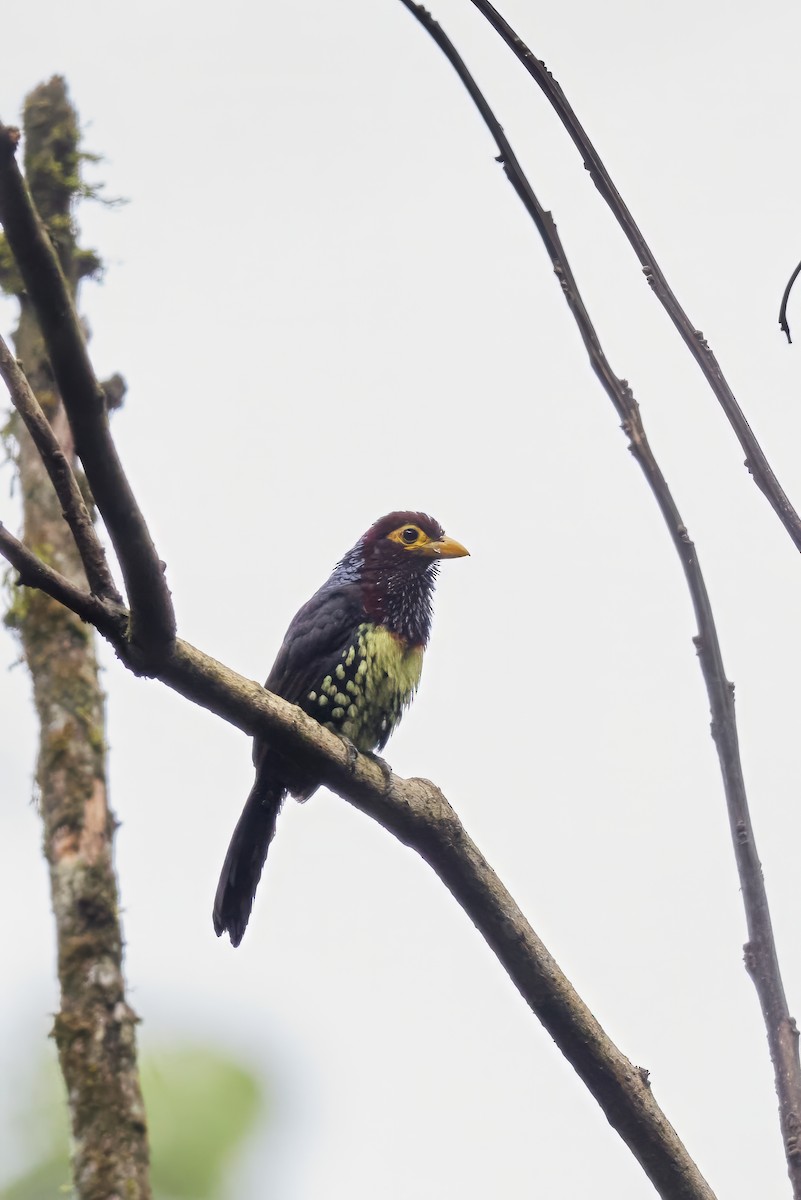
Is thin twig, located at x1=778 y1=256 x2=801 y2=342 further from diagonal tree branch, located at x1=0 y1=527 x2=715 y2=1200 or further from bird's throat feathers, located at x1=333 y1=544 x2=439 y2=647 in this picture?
bird's throat feathers, located at x1=333 y1=544 x2=439 y2=647

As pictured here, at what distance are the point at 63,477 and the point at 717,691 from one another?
58.6 inches

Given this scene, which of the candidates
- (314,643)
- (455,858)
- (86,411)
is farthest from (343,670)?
(86,411)

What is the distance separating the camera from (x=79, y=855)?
16.7 feet

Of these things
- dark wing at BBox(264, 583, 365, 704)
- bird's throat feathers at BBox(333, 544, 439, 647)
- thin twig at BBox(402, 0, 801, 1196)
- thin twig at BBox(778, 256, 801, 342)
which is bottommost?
thin twig at BBox(402, 0, 801, 1196)

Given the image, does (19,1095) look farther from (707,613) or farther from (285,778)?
(707,613)

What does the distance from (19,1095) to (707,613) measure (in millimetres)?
7848

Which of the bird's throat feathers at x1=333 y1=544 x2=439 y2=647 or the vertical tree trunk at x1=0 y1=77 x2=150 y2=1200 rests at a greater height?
the bird's throat feathers at x1=333 y1=544 x2=439 y2=647

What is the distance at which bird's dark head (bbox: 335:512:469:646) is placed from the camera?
228 inches

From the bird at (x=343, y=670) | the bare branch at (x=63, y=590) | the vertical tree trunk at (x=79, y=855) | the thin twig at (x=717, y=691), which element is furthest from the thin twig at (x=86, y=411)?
the bird at (x=343, y=670)

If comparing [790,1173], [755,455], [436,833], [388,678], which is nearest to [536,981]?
[436,833]

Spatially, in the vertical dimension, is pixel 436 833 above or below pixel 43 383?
below

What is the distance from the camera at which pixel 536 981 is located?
9.96 feet

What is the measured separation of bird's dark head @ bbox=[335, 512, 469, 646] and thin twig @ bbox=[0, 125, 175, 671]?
296 cm

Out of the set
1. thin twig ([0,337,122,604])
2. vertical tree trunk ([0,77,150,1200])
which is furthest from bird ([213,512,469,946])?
thin twig ([0,337,122,604])
